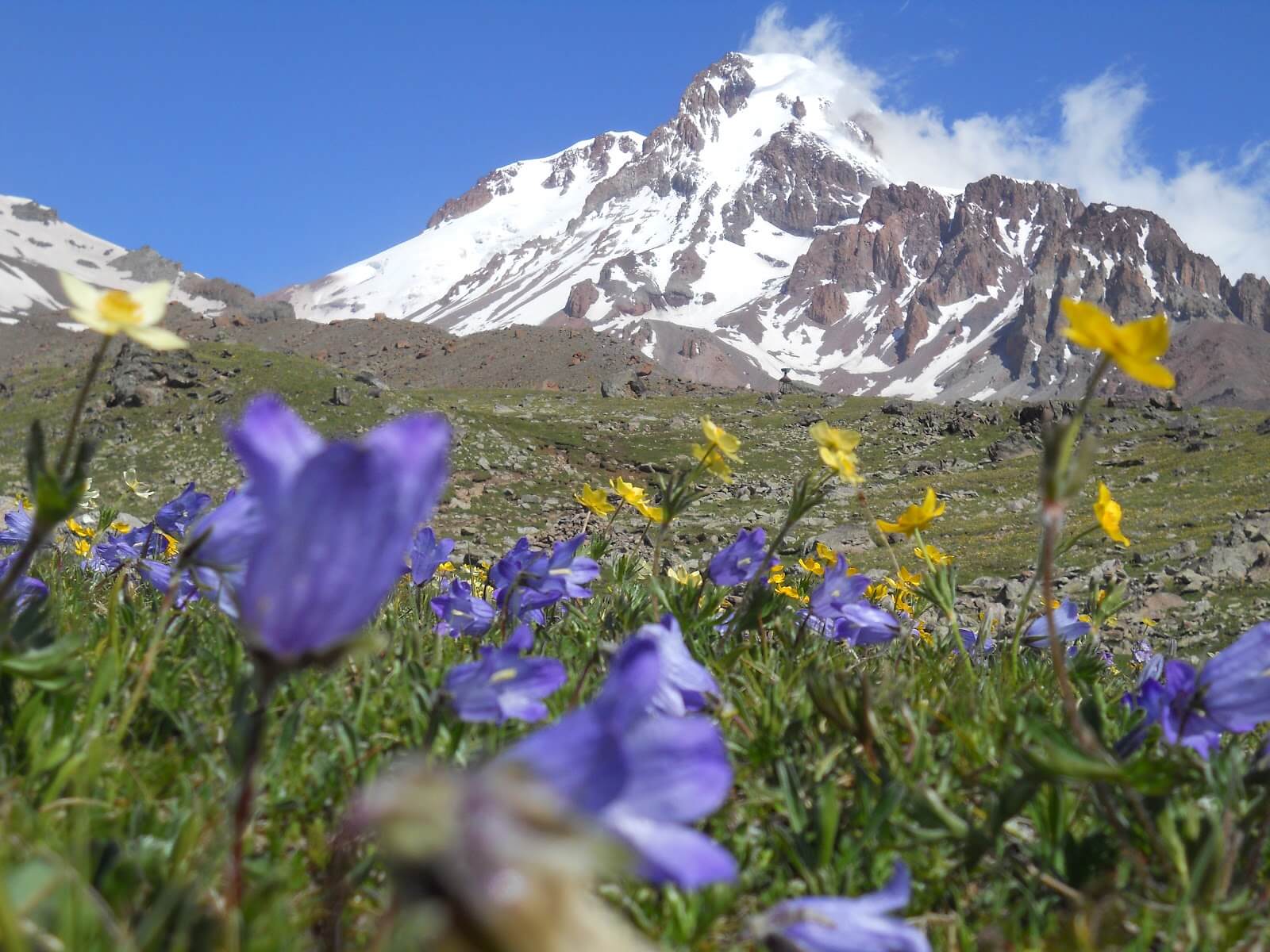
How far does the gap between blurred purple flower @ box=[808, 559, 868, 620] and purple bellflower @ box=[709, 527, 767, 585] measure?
273 mm

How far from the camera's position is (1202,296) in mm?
198375

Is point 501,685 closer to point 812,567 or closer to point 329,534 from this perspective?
point 329,534

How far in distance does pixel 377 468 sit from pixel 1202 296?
238740 mm

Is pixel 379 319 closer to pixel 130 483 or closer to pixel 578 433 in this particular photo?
pixel 578 433

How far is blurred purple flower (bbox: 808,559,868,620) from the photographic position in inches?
114

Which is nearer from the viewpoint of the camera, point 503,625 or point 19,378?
point 503,625

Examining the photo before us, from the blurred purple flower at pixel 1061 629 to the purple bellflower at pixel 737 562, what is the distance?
1211 mm

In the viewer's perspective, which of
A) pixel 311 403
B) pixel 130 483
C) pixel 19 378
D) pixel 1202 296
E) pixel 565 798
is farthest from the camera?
pixel 1202 296

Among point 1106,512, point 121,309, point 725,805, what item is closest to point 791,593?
point 1106,512

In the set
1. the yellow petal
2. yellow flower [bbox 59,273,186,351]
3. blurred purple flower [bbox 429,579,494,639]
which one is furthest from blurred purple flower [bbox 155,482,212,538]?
the yellow petal

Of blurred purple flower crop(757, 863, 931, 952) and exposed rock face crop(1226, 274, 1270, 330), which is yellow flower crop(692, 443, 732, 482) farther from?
exposed rock face crop(1226, 274, 1270, 330)

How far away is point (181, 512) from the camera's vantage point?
3697 mm

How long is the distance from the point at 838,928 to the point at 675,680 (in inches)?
23.7

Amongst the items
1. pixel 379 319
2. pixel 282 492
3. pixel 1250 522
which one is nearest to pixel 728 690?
pixel 282 492
